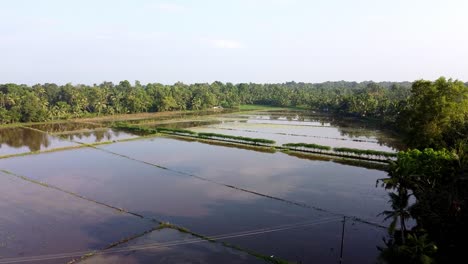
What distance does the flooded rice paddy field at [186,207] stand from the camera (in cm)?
1703

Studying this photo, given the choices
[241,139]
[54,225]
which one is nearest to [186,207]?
[54,225]

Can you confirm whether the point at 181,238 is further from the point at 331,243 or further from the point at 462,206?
the point at 462,206

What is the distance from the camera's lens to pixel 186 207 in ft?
74.1

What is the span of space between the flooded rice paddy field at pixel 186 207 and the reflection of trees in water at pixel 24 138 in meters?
4.99

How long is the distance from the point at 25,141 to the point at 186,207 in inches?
1352

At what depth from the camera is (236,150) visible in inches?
1603

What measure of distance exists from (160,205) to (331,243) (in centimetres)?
1074

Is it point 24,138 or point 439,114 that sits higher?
point 439,114

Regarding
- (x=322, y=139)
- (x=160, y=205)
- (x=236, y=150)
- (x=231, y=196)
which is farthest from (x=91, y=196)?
(x=322, y=139)

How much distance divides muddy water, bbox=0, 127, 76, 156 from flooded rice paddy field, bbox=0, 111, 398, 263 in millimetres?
2812

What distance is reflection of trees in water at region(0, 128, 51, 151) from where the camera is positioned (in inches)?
1737

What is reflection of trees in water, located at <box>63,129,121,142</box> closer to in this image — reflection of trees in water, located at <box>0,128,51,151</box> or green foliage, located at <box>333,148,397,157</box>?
reflection of trees in water, located at <box>0,128,51,151</box>

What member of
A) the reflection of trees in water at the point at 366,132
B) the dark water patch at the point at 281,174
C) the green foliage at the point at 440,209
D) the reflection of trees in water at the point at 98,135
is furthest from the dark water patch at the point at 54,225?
the reflection of trees in water at the point at 366,132

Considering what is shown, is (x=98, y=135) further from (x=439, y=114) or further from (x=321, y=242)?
(x=439, y=114)
